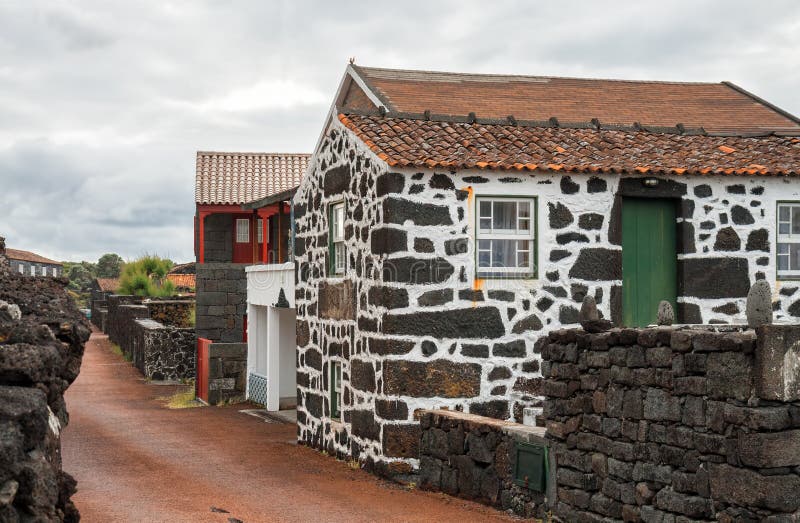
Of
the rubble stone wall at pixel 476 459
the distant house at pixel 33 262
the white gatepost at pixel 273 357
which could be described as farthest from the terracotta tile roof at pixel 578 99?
the distant house at pixel 33 262

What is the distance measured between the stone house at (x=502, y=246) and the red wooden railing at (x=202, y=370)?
27.4ft

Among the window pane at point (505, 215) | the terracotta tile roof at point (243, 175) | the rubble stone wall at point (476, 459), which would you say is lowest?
the rubble stone wall at point (476, 459)

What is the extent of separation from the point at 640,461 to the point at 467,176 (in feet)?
19.9

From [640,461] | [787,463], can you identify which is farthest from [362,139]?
[787,463]

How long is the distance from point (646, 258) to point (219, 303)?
16514 mm

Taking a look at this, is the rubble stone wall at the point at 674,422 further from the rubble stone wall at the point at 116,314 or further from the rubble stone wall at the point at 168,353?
the rubble stone wall at the point at 116,314

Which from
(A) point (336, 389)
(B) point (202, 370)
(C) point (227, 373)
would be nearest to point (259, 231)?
(B) point (202, 370)

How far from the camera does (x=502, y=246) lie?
14.3 m

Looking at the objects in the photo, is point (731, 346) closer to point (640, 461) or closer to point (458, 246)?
point (640, 461)

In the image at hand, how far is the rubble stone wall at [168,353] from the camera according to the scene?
30.2m

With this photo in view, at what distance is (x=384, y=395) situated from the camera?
45.6 ft

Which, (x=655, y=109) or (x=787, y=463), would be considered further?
(x=655, y=109)

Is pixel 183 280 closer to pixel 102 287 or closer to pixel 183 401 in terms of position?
pixel 102 287

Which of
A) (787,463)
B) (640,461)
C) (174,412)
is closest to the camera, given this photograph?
(787,463)
